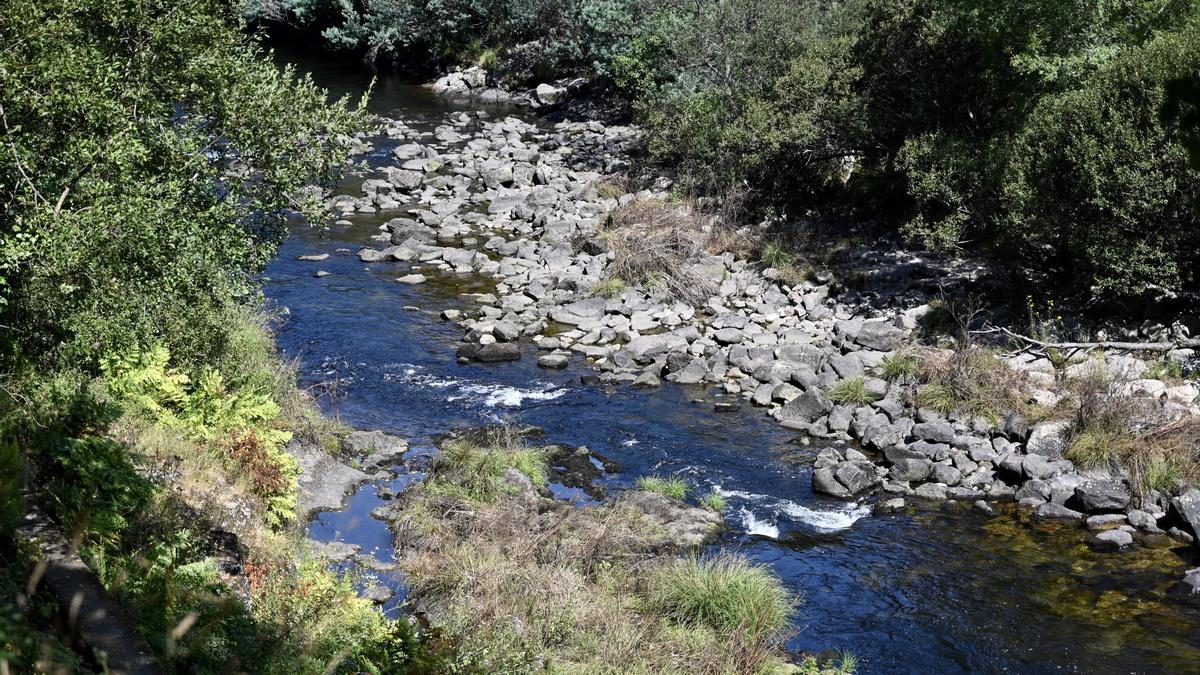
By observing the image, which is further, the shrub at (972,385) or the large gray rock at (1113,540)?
the shrub at (972,385)

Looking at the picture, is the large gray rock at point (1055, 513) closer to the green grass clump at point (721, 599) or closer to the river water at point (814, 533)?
the river water at point (814, 533)

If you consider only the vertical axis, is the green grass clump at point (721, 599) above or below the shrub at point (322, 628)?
below

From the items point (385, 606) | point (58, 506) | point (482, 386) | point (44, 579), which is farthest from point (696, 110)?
point (44, 579)

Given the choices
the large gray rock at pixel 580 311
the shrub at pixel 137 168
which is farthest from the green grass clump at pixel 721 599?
the large gray rock at pixel 580 311

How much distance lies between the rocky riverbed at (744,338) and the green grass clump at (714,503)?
141 cm

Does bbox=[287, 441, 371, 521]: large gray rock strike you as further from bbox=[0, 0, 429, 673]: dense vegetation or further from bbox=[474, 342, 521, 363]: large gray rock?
bbox=[474, 342, 521, 363]: large gray rock

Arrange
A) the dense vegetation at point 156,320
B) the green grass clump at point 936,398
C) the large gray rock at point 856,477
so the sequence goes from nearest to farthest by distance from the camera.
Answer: the dense vegetation at point 156,320 → the large gray rock at point 856,477 → the green grass clump at point 936,398

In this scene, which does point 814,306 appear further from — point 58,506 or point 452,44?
point 452,44

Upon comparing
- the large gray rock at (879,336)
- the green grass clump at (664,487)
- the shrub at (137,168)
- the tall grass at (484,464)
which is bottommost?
the green grass clump at (664,487)

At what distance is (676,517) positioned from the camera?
13.9 m

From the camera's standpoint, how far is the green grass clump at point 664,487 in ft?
48.1

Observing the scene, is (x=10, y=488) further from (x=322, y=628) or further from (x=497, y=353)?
(x=497, y=353)

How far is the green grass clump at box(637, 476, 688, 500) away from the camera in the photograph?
14.7 metres

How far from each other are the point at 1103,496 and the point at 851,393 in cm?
421
